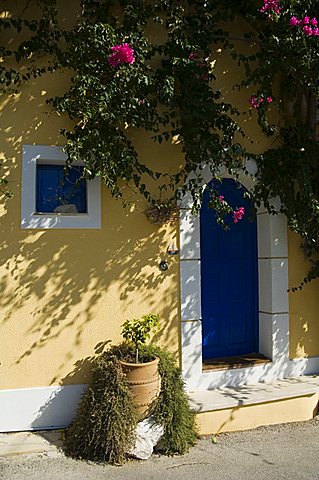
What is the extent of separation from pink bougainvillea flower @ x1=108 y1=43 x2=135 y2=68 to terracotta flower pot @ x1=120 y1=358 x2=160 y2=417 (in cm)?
265

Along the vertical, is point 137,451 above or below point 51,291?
below

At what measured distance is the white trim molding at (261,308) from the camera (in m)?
4.65

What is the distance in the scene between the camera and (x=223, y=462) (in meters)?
3.77

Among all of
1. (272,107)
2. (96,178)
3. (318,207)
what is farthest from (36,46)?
(318,207)

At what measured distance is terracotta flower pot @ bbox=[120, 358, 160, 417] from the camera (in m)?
3.92

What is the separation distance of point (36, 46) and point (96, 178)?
1303 millimetres

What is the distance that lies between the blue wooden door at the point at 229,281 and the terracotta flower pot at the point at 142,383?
1.20 metres

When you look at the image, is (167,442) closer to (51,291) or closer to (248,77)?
(51,291)

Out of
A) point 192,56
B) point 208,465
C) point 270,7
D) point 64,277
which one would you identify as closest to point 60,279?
point 64,277

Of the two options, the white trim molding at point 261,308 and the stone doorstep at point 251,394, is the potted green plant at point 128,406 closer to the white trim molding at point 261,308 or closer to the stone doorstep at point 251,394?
the stone doorstep at point 251,394

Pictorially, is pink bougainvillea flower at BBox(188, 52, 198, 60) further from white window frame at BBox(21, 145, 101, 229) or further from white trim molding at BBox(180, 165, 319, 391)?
white window frame at BBox(21, 145, 101, 229)

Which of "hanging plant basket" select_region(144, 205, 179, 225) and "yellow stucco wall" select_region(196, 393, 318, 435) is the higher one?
"hanging plant basket" select_region(144, 205, 179, 225)

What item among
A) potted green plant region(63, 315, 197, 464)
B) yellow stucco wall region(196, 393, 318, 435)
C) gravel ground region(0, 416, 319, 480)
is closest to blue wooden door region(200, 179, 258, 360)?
yellow stucco wall region(196, 393, 318, 435)

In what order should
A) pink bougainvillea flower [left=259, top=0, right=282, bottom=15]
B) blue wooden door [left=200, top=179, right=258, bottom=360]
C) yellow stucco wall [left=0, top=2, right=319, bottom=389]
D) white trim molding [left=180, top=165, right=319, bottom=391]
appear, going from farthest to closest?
blue wooden door [left=200, top=179, right=258, bottom=360] < white trim molding [left=180, top=165, right=319, bottom=391] < pink bougainvillea flower [left=259, top=0, right=282, bottom=15] < yellow stucco wall [left=0, top=2, right=319, bottom=389]
